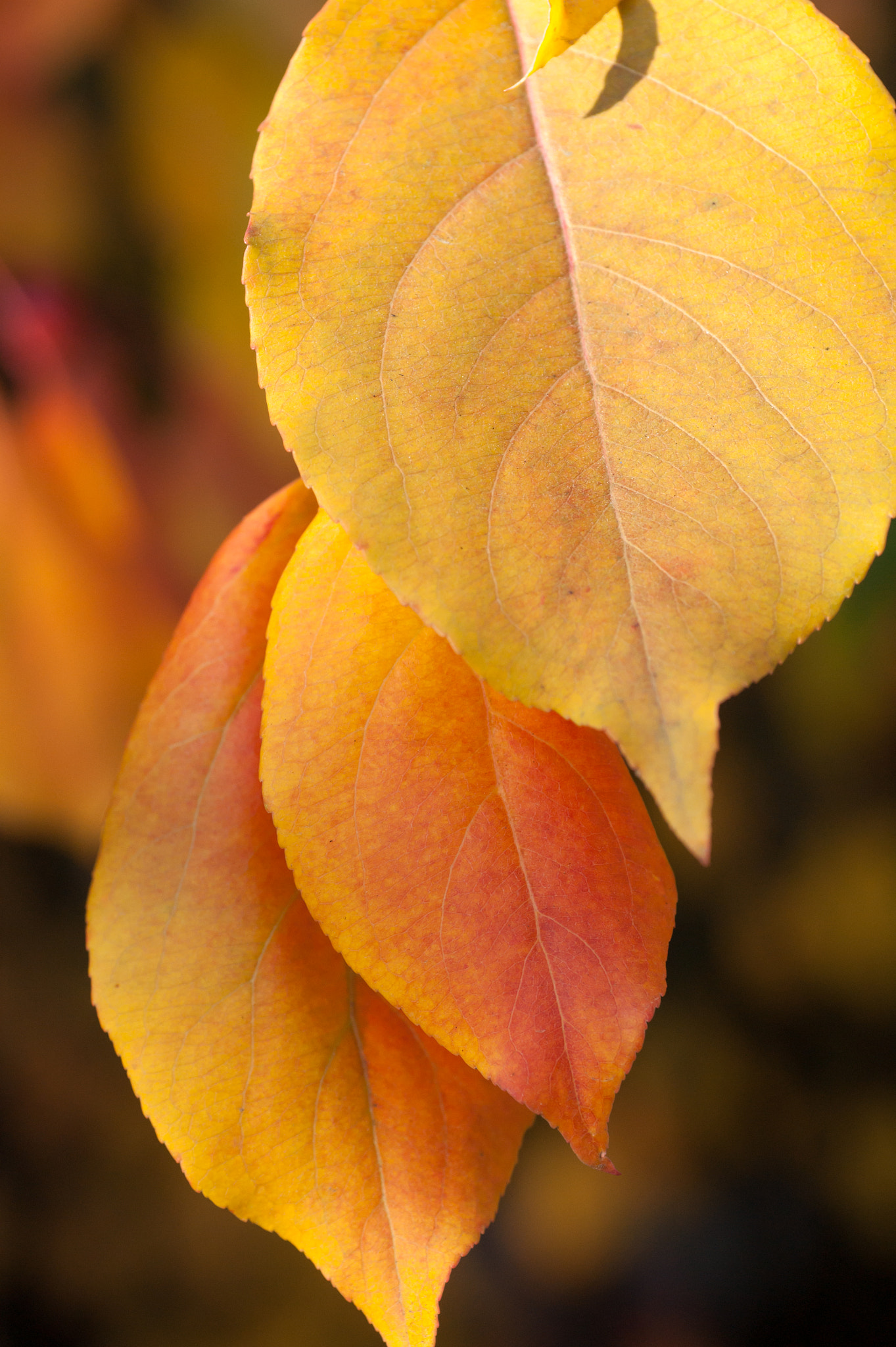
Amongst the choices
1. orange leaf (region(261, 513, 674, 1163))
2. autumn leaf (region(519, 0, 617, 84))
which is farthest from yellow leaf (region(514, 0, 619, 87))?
orange leaf (region(261, 513, 674, 1163))

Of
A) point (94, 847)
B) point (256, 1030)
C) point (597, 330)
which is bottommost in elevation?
point (94, 847)

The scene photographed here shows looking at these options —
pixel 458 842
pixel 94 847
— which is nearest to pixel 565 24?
pixel 458 842

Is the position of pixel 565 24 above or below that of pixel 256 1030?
above

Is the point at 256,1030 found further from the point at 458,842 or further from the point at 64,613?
the point at 64,613

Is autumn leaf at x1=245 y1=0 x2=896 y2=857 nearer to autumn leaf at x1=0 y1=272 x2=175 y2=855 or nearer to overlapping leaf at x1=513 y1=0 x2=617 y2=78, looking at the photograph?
overlapping leaf at x1=513 y1=0 x2=617 y2=78

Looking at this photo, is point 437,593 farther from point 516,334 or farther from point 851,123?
point 851,123

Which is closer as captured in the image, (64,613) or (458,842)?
(458,842)

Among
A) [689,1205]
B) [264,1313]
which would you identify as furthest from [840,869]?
[264,1313]
